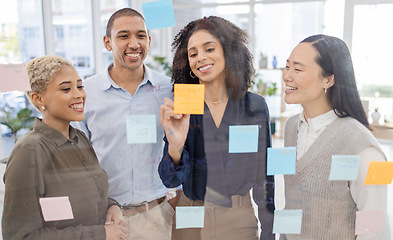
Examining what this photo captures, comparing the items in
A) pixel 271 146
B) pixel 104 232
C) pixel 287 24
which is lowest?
pixel 104 232

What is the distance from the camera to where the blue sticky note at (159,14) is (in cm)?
95

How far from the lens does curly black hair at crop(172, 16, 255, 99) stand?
0.95 metres

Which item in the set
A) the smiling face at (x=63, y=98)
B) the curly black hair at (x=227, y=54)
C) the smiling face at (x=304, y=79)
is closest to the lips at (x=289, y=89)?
the smiling face at (x=304, y=79)

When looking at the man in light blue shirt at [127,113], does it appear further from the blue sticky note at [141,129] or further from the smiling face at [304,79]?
the smiling face at [304,79]

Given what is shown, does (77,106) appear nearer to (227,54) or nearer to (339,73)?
(227,54)

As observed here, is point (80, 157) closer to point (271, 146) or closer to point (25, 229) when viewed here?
point (25, 229)

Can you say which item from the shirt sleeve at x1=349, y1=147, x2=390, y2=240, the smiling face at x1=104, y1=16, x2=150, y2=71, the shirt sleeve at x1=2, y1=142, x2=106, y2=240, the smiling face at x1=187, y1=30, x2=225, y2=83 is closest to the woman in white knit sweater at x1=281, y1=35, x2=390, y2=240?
the shirt sleeve at x1=349, y1=147, x2=390, y2=240

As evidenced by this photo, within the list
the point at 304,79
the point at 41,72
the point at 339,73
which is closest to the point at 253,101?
the point at 304,79

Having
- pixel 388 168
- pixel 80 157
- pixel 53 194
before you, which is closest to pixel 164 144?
pixel 80 157

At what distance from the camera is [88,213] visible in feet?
3.20

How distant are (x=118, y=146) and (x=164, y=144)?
0.15m

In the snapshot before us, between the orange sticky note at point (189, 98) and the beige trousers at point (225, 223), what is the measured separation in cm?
30

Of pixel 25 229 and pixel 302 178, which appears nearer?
pixel 25 229

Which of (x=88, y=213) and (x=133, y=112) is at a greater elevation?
(x=133, y=112)
